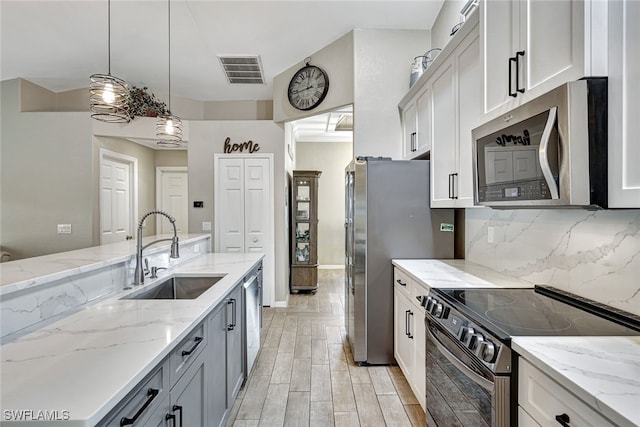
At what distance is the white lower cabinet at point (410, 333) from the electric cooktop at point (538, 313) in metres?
0.48

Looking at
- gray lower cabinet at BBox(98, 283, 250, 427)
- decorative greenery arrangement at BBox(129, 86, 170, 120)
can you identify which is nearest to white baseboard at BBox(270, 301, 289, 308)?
gray lower cabinet at BBox(98, 283, 250, 427)

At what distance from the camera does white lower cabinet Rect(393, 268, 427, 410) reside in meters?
2.26

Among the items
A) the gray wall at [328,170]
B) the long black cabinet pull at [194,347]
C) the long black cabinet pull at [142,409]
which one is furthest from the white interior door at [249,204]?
the long black cabinet pull at [142,409]

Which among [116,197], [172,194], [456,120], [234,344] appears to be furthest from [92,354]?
[172,194]

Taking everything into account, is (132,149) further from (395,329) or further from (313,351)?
(395,329)

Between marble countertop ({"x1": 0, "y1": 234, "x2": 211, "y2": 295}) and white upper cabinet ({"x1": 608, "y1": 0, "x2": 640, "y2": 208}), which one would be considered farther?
marble countertop ({"x1": 0, "y1": 234, "x2": 211, "y2": 295})

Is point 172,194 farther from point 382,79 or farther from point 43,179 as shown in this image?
point 382,79

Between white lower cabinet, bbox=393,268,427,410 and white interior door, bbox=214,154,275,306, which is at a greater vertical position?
white interior door, bbox=214,154,275,306

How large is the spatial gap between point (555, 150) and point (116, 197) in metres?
5.70

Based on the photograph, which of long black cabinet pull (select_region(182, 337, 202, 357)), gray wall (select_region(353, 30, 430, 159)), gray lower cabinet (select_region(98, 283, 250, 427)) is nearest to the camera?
gray lower cabinet (select_region(98, 283, 250, 427))

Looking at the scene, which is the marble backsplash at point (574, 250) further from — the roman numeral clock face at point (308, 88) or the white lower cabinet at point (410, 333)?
the roman numeral clock face at point (308, 88)

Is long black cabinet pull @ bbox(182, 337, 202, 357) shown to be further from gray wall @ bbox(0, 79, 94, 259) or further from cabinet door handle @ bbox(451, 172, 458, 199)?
gray wall @ bbox(0, 79, 94, 259)

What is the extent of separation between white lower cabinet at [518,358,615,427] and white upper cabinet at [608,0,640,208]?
24.3 inches

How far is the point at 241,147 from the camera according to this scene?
4832 millimetres
